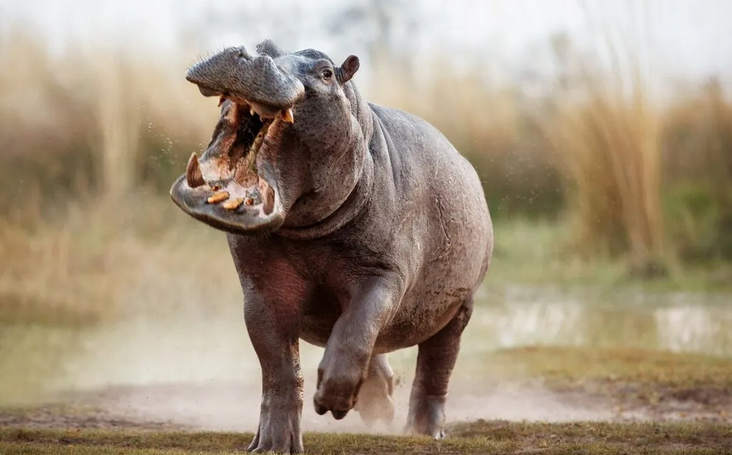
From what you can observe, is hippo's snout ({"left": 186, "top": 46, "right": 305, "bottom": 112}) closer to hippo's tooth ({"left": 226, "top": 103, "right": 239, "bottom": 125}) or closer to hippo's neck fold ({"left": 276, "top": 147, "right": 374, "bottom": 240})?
hippo's tooth ({"left": 226, "top": 103, "right": 239, "bottom": 125})

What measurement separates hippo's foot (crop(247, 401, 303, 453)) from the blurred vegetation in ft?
20.7

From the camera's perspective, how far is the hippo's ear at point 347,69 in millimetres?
6059

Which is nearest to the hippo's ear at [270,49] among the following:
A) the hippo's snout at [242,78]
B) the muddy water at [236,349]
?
the hippo's snout at [242,78]

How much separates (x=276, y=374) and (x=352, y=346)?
0.61m

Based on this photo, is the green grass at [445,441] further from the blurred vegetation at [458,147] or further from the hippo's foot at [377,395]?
the blurred vegetation at [458,147]

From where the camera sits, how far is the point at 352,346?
5.97m

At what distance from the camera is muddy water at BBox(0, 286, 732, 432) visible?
33.4ft

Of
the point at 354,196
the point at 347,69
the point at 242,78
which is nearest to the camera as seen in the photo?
the point at 242,78

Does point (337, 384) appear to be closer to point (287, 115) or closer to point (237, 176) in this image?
point (237, 176)

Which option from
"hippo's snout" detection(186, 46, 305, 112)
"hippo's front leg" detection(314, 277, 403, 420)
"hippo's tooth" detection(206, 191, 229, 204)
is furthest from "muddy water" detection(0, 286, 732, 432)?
"hippo's snout" detection(186, 46, 305, 112)

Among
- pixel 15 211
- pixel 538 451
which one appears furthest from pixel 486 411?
pixel 15 211

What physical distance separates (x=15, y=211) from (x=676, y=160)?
8.73 metres

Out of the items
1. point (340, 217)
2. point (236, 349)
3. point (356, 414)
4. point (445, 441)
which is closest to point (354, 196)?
point (340, 217)

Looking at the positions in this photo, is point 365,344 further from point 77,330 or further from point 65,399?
point 77,330
